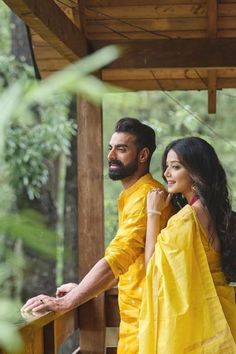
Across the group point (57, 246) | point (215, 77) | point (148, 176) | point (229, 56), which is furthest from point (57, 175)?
point (57, 246)

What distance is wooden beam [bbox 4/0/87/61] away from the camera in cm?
314

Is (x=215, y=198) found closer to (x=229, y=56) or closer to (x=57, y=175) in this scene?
(x=229, y=56)

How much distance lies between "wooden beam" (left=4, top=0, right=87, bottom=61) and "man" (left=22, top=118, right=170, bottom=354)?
456 mm

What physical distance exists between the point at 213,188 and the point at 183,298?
45 centimetres

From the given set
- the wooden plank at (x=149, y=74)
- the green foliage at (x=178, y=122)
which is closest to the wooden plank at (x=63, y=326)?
the wooden plank at (x=149, y=74)

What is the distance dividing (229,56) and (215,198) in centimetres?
144

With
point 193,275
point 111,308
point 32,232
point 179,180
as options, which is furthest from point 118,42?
point 32,232

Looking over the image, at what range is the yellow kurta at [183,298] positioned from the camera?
3359mm

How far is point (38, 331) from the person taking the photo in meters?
3.08

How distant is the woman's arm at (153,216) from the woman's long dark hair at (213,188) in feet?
0.58

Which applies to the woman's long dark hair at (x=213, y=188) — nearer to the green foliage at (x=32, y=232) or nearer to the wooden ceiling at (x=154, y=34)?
the wooden ceiling at (x=154, y=34)

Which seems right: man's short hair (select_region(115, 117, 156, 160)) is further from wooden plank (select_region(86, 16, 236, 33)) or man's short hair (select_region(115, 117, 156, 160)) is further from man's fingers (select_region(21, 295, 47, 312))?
wooden plank (select_region(86, 16, 236, 33))

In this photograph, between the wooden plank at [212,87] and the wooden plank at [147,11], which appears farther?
the wooden plank at [212,87]

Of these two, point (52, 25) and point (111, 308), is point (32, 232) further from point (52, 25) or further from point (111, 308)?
point (111, 308)
